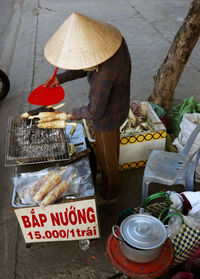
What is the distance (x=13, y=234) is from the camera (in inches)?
115

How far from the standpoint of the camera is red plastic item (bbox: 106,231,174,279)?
6.21ft

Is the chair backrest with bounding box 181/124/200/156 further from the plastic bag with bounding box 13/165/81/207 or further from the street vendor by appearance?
the plastic bag with bounding box 13/165/81/207

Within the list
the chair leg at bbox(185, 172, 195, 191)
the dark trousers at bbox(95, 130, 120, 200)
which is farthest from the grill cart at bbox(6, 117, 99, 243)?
the chair leg at bbox(185, 172, 195, 191)

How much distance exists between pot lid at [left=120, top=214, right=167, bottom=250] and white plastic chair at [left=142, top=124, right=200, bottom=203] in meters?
0.69

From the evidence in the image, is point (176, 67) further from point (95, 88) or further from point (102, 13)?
point (102, 13)

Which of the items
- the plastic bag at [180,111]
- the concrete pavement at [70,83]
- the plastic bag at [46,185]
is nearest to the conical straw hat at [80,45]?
the plastic bag at [46,185]

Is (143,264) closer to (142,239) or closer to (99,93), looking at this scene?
(142,239)

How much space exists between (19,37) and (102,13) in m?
2.72

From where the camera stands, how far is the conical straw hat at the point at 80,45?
6.63 ft

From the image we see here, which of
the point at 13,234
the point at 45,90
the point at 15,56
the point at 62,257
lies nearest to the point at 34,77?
the point at 15,56

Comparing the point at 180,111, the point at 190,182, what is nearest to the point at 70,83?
the point at 180,111

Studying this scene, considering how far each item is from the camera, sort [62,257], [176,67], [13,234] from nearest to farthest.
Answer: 1. [62,257]
2. [13,234]
3. [176,67]

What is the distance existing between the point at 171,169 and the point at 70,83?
131 inches

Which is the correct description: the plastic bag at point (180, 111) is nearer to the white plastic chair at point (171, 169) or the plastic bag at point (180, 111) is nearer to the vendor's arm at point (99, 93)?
the white plastic chair at point (171, 169)
